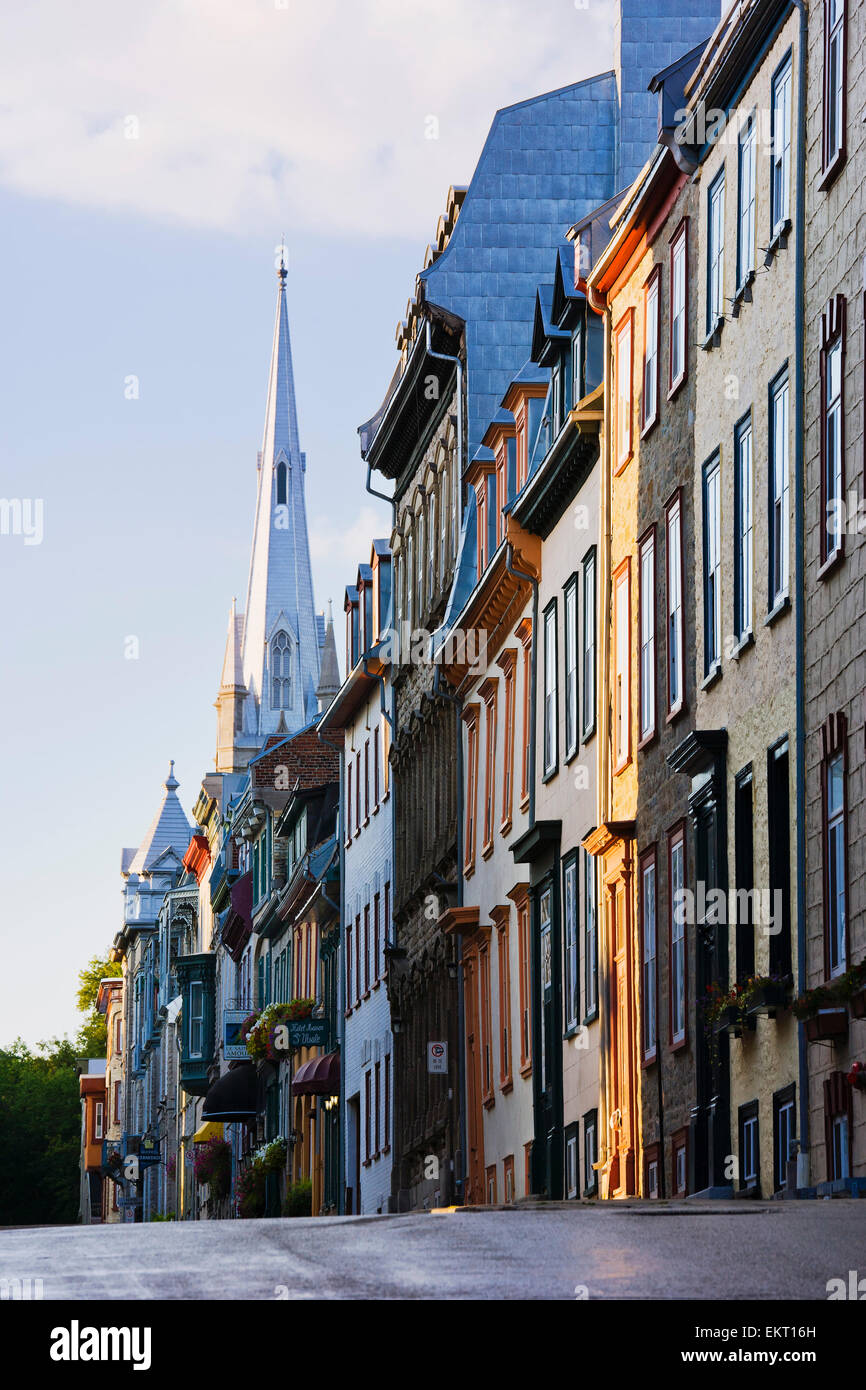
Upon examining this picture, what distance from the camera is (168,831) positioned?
407ft

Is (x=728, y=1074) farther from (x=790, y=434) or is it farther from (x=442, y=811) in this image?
(x=442, y=811)

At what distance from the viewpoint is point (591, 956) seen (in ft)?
94.6

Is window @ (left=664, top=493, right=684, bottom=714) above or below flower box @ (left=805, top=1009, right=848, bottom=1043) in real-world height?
above

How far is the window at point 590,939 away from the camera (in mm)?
28484

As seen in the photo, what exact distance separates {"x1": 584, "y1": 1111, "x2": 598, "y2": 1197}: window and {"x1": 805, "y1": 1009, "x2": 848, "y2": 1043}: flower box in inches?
354

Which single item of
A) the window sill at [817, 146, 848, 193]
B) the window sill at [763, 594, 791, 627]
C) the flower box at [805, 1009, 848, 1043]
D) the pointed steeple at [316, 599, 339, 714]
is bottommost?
the flower box at [805, 1009, 848, 1043]

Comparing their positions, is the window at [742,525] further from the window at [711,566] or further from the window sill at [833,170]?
the window sill at [833,170]

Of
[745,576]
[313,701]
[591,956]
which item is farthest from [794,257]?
[313,701]

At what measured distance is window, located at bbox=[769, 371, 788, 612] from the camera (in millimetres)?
21484

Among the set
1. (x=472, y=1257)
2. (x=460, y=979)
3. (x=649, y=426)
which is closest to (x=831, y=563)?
(x=649, y=426)

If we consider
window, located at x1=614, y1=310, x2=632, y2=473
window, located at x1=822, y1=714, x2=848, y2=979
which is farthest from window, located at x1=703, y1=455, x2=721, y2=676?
window, located at x1=822, y1=714, x2=848, y2=979

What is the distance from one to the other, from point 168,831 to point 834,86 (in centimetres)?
10533

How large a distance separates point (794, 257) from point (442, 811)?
20814 mm

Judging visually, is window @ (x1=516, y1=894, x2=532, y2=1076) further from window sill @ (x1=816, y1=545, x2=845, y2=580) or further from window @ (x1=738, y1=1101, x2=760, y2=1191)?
window sill @ (x1=816, y1=545, x2=845, y2=580)
